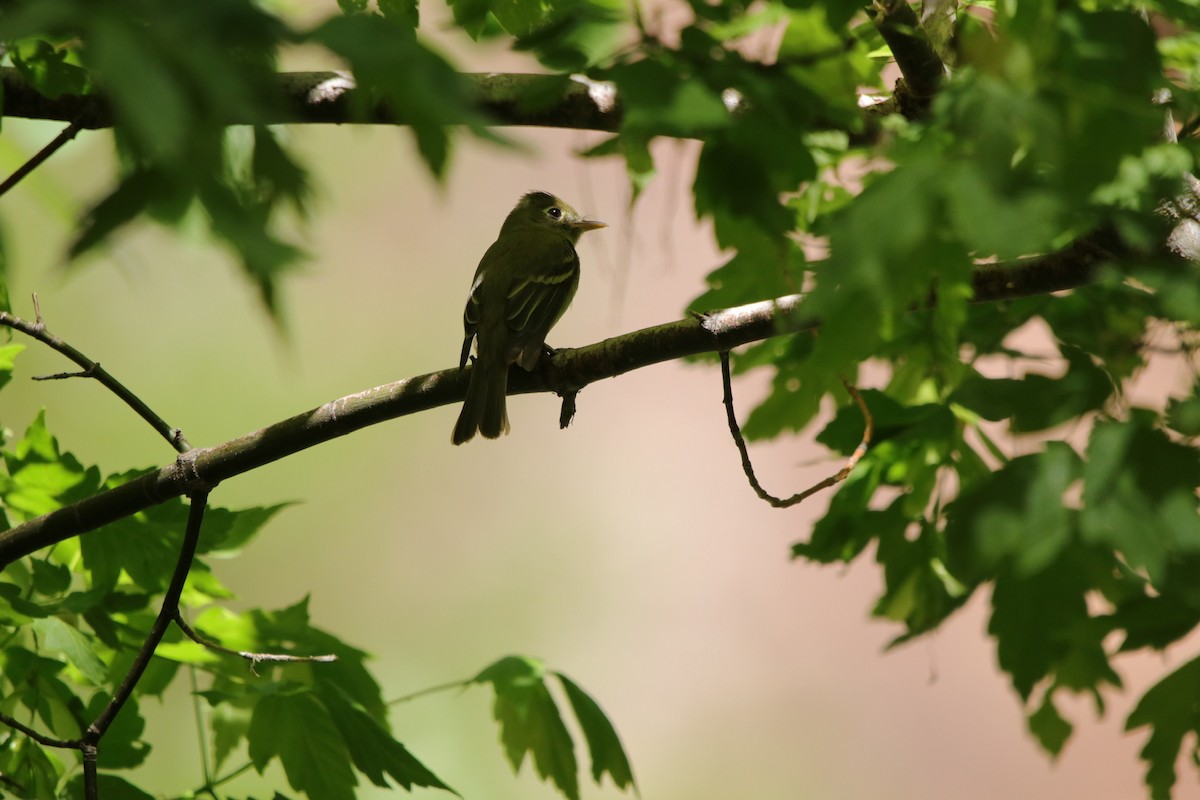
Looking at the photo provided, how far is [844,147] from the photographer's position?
79.9 inches

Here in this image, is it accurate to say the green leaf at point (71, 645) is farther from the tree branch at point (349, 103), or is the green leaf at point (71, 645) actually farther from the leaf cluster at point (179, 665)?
the tree branch at point (349, 103)

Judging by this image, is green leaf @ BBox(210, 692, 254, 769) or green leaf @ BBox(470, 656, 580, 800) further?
green leaf @ BBox(210, 692, 254, 769)

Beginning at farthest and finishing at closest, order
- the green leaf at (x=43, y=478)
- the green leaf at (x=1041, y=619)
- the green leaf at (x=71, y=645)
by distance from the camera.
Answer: the green leaf at (x=43, y=478)
the green leaf at (x=71, y=645)
the green leaf at (x=1041, y=619)

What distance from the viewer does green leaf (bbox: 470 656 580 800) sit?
6.75ft

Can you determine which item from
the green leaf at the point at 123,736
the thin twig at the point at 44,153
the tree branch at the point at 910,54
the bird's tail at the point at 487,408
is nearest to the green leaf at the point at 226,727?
the green leaf at the point at 123,736

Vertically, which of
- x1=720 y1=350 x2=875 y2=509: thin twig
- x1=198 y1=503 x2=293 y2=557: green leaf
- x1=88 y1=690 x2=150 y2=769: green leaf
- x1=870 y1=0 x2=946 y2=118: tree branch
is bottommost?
x1=720 y1=350 x2=875 y2=509: thin twig

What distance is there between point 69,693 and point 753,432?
1.45 metres

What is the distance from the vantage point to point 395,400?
179 centimetres

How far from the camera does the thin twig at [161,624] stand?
5.17 ft

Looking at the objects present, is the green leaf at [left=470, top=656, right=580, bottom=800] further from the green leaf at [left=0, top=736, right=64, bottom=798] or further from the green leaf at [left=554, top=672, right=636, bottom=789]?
the green leaf at [left=0, top=736, right=64, bottom=798]

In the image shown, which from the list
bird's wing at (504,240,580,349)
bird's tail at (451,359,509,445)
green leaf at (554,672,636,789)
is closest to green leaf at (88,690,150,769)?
green leaf at (554,672,636,789)

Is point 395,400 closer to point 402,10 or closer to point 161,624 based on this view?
point 161,624

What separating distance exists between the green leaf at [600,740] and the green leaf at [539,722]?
1.9 inches

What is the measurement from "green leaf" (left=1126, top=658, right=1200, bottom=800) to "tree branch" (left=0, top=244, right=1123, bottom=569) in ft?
1.93
